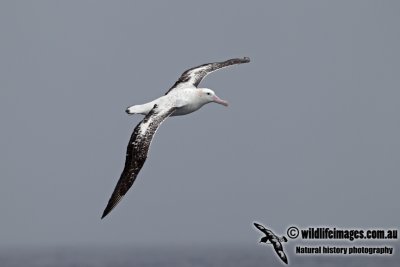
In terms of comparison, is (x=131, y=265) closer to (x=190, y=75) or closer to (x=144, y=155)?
(x=190, y=75)

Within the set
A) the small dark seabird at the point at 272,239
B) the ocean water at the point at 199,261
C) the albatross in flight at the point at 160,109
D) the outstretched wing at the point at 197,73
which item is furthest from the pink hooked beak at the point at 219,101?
the ocean water at the point at 199,261

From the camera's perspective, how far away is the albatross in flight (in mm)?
23922

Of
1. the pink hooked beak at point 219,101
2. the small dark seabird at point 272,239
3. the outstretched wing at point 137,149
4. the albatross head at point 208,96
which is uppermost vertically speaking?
the albatross head at point 208,96

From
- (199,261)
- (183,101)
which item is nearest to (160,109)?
(183,101)

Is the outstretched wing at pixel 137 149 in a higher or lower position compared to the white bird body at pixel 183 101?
lower

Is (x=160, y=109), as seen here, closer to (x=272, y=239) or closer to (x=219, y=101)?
(x=219, y=101)

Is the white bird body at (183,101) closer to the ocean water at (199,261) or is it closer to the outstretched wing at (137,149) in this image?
the outstretched wing at (137,149)

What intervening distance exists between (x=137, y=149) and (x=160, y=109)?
243 centimetres

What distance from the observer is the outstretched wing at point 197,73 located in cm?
3014

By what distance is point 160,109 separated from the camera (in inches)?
1053

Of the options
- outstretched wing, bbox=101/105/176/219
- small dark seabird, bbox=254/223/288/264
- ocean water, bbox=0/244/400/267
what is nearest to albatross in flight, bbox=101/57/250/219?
outstretched wing, bbox=101/105/176/219

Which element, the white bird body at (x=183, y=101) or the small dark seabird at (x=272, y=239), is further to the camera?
the small dark seabird at (x=272, y=239)

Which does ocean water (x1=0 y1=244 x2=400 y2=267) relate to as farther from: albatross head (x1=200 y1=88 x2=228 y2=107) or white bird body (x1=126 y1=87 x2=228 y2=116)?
white bird body (x1=126 y1=87 x2=228 y2=116)

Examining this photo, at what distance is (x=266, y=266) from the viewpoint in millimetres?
85812
